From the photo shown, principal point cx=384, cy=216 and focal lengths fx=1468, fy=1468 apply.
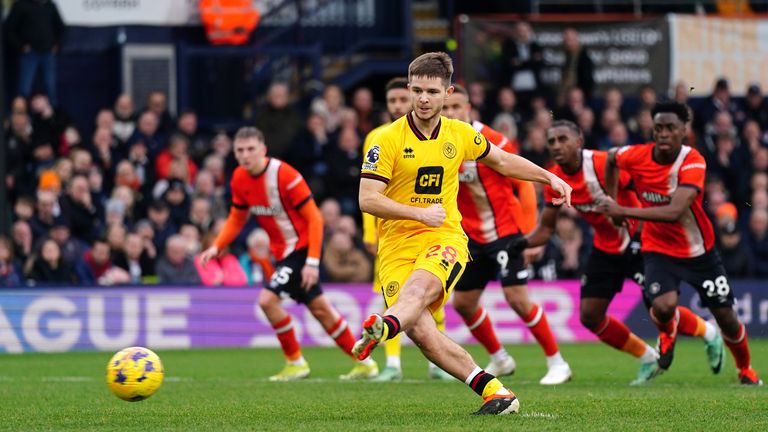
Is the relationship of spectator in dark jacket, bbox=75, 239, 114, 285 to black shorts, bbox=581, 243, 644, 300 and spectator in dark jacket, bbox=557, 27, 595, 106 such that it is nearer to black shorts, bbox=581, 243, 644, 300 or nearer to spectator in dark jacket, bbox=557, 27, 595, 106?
black shorts, bbox=581, 243, 644, 300

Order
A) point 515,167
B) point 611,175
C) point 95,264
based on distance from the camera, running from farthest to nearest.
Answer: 1. point 95,264
2. point 611,175
3. point 515,167

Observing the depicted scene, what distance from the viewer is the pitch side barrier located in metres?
18.1

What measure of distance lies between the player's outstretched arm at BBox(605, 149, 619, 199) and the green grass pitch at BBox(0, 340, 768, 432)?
5.43 ft

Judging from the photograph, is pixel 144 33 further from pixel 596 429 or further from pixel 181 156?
pixel 596 429

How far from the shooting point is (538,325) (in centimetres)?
1327

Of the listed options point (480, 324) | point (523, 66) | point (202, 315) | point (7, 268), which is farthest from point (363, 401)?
point (523, 66)

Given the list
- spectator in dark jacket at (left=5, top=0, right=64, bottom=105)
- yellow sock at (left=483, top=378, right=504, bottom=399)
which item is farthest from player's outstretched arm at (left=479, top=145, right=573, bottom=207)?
spectator in dark jacket at (left=5, top=0, right=64, bottom=105)

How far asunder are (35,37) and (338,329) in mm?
10252

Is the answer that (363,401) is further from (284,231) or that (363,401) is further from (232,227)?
(232,227)

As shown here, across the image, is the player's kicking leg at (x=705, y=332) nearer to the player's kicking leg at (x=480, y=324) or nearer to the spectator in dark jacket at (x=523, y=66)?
the player's kicking leg at (x=480, y=324)

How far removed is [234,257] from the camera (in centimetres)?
1969

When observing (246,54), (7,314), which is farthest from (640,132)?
(7,314)

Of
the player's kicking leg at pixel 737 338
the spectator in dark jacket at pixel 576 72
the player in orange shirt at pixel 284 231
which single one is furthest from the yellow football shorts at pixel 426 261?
the spectator in dark jacket at pixel 576 72

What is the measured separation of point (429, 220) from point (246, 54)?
50.4 ft
